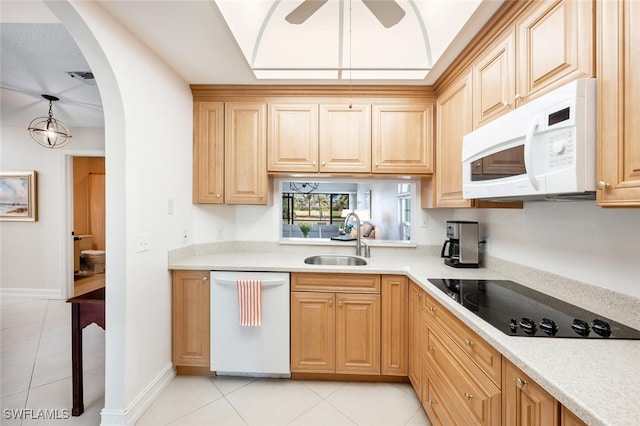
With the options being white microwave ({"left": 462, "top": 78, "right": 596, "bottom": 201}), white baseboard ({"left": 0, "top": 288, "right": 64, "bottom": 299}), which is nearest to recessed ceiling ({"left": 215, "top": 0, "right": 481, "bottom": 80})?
white microwave ({"left": 462, "top": 78, "right": 596, "bottom": 201})

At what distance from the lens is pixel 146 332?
1.81 m

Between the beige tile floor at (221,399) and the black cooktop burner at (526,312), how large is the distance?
2.99 ft

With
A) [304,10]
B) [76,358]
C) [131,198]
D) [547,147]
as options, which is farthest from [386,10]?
[76,358]

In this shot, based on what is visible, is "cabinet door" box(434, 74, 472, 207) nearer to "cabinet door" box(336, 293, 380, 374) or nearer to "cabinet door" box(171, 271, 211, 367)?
"cabinet door" box(336, 293, 380, 374)

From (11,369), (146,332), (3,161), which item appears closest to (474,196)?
(146,332)

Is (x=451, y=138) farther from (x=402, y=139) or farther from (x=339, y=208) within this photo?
(x=339, y=208)

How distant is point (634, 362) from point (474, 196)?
92 centimetres

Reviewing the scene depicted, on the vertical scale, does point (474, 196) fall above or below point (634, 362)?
above

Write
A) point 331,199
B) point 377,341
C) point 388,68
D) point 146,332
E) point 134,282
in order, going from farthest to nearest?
point 331,199
point 388,68
point 377,341
point 146,332
point 134,282

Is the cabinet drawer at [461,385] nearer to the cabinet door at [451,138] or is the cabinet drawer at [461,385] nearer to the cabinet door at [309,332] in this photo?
the cabinet door at [309,332]

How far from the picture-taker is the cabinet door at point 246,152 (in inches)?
92.9

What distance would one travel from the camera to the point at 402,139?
2324mm

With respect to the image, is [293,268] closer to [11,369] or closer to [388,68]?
[388,68]

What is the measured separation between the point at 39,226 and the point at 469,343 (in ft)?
18.0
